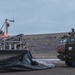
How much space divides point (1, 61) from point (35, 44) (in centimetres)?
2949

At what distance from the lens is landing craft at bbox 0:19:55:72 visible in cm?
1666

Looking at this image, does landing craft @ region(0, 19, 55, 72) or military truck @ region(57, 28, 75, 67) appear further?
military truck @ region(57, 28, 75, 67)

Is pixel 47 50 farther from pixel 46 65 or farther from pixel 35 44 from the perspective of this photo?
pixel 46 65

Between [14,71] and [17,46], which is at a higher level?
[17,46]

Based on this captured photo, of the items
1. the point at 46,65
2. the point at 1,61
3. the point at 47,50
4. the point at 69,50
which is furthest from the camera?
the point at 47,50

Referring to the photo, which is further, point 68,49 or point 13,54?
point 68,49

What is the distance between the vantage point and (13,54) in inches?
664

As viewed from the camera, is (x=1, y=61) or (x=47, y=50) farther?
(x=47, y=50)

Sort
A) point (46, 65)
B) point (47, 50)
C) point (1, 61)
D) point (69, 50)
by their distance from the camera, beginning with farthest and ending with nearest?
1. point (47, 50)
2. point (69, 50)
3. point (46, 65)
4. point (1, 61)

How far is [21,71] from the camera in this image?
1705 centimetres

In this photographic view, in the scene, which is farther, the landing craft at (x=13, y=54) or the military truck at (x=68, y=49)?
the military truck at (x=68, y=49)

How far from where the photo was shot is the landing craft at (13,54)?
16.7 metres

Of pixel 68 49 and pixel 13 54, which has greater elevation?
pixel 68 49

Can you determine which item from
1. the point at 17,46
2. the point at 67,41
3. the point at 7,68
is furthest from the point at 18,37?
the point at 67,41
